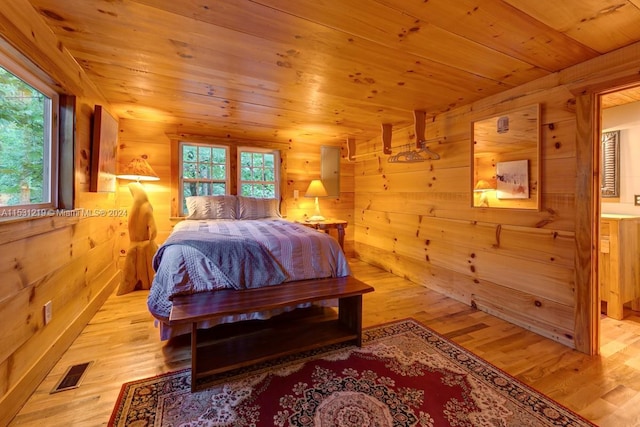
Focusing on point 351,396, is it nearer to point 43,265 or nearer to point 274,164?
point 43,265

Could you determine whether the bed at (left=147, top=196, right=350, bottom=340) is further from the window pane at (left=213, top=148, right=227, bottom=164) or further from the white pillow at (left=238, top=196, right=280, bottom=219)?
the window pane at (left=213, top=148, right=227, bottom=164)

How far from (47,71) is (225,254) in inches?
56.3

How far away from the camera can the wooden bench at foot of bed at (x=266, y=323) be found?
1550mm

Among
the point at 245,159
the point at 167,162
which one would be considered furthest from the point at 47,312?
the point at 245,159

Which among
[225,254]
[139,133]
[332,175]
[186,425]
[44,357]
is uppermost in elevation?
[139,133]

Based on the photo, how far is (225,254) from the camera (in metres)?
1.93

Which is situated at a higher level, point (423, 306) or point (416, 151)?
point (416, 151)

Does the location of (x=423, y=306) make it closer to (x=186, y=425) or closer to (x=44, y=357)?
(x=186, y=425)

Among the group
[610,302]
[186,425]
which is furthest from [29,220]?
[610,302]

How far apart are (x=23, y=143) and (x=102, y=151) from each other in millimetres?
1010

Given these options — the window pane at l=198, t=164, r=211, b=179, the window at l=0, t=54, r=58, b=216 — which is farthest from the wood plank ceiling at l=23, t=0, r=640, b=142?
the window pane at l=198, t=164, r=211, b=179

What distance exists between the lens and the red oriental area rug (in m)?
1.31

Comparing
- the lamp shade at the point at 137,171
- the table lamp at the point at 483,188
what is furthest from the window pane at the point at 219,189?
the table lamp at the point at 483,188

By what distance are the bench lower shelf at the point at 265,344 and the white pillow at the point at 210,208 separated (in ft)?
5.80
